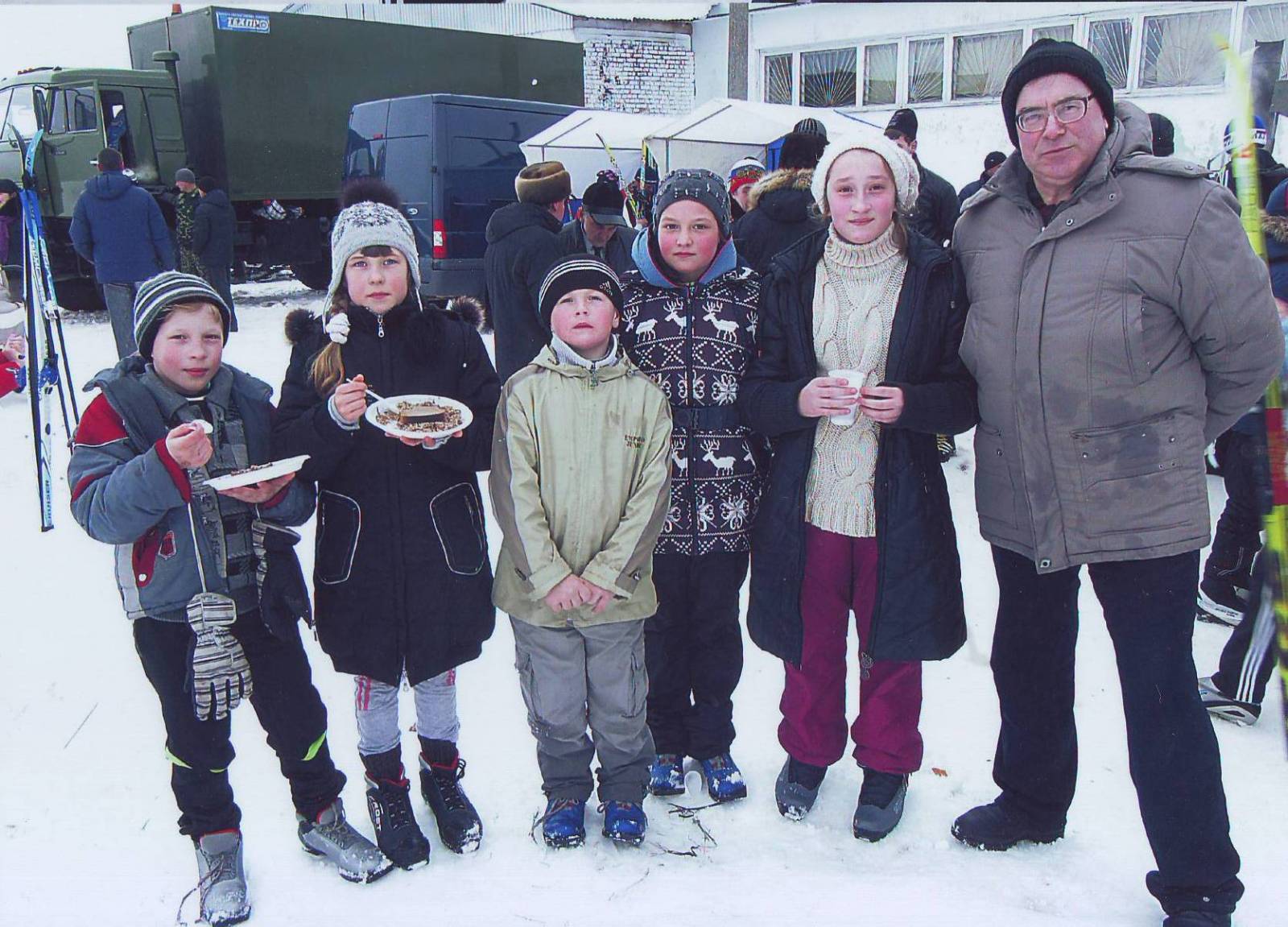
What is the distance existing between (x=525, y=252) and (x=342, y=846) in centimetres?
325

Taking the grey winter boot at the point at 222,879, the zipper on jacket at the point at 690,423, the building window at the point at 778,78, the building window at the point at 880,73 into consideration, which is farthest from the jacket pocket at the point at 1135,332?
the building window at the point at 778,78

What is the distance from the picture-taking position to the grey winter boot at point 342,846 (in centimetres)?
240

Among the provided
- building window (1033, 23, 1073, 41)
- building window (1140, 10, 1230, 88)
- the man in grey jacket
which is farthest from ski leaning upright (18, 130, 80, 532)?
building window (1140, 10, 1230, 88)

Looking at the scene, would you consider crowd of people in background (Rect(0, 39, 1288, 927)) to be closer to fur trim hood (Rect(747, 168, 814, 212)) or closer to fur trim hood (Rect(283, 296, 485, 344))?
fur trim hood (Rect(283, 296, 485, 344))

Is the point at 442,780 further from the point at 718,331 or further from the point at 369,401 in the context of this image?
the point at 718,331

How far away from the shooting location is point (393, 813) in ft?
8.22

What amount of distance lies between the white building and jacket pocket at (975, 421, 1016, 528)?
1102 centimetres

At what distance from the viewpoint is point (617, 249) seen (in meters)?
5.05

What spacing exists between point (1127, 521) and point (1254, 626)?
125cm

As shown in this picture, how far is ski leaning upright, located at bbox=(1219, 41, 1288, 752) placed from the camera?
2.10m

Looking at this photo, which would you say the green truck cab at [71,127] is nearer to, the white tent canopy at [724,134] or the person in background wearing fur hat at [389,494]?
the white tent canopy at [724,134]

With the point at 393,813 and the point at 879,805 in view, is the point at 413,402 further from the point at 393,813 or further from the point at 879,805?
Answer: the point at 879,805

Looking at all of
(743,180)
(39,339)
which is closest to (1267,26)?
(743,180)

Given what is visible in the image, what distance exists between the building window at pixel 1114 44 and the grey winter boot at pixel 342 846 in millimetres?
13544
